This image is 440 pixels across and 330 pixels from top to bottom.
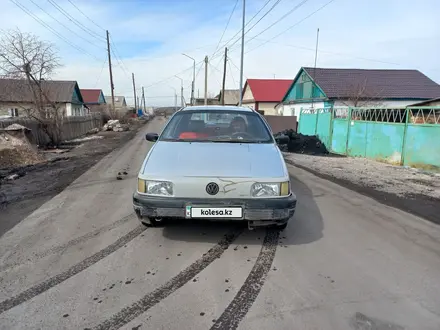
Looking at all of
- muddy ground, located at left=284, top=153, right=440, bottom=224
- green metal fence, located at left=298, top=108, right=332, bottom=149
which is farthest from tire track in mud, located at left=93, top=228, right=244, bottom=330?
green metal fence, located at left=298, top=108, right=332, bottom=149

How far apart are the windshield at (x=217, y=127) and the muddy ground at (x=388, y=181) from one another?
3.01 meters

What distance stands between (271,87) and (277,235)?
3971cm

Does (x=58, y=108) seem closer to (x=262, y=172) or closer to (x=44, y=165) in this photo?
(x=44, y=165)

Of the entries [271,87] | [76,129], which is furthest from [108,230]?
[271,87]

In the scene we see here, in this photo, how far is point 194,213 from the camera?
3.47 m

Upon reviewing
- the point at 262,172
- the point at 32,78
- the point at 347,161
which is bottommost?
the point at 347,161

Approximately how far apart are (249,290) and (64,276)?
1.74m

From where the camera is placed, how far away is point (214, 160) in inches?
150

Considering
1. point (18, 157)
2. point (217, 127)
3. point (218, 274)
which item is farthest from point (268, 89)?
point (218, 274)

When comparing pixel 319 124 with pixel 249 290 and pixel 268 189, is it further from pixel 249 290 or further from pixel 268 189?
pixel 249 290

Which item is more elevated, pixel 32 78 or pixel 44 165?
pixel 32 78

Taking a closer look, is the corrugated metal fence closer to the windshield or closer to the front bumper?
the windshield

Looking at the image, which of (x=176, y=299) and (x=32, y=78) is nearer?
(x=176, y=299)

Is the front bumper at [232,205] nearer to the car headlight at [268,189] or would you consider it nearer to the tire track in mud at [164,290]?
the car headlight at [268,189]
